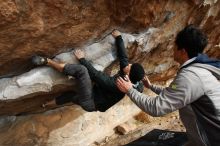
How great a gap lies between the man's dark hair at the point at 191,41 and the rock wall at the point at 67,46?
1539mm

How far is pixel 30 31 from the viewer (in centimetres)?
417

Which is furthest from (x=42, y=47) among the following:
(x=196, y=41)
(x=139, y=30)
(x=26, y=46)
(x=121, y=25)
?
(x=196, y=41)

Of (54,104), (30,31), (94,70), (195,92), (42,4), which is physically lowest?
(54,104)

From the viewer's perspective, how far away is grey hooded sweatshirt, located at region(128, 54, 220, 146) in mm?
3045

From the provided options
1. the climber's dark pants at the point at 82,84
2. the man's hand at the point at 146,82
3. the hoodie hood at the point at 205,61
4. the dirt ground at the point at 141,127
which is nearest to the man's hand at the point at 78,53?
the climber's dark pants at the point at 82,84

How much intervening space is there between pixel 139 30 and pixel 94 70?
1.02 meters

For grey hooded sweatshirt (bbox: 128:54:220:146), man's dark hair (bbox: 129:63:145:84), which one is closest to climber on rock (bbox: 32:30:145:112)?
man's dark hair (bbox: 129:63:145:84)

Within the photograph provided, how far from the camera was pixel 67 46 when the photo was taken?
15.6ft

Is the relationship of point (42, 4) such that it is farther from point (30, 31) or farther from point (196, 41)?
point (196, 41)

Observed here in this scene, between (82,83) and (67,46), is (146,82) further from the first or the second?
(67,46)

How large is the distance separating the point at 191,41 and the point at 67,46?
6.64 ft

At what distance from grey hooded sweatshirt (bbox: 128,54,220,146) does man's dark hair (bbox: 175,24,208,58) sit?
128 millimetres

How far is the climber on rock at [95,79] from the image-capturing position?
457cm

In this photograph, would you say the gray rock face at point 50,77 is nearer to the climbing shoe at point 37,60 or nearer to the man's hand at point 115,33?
the man's hand at point 115,33
